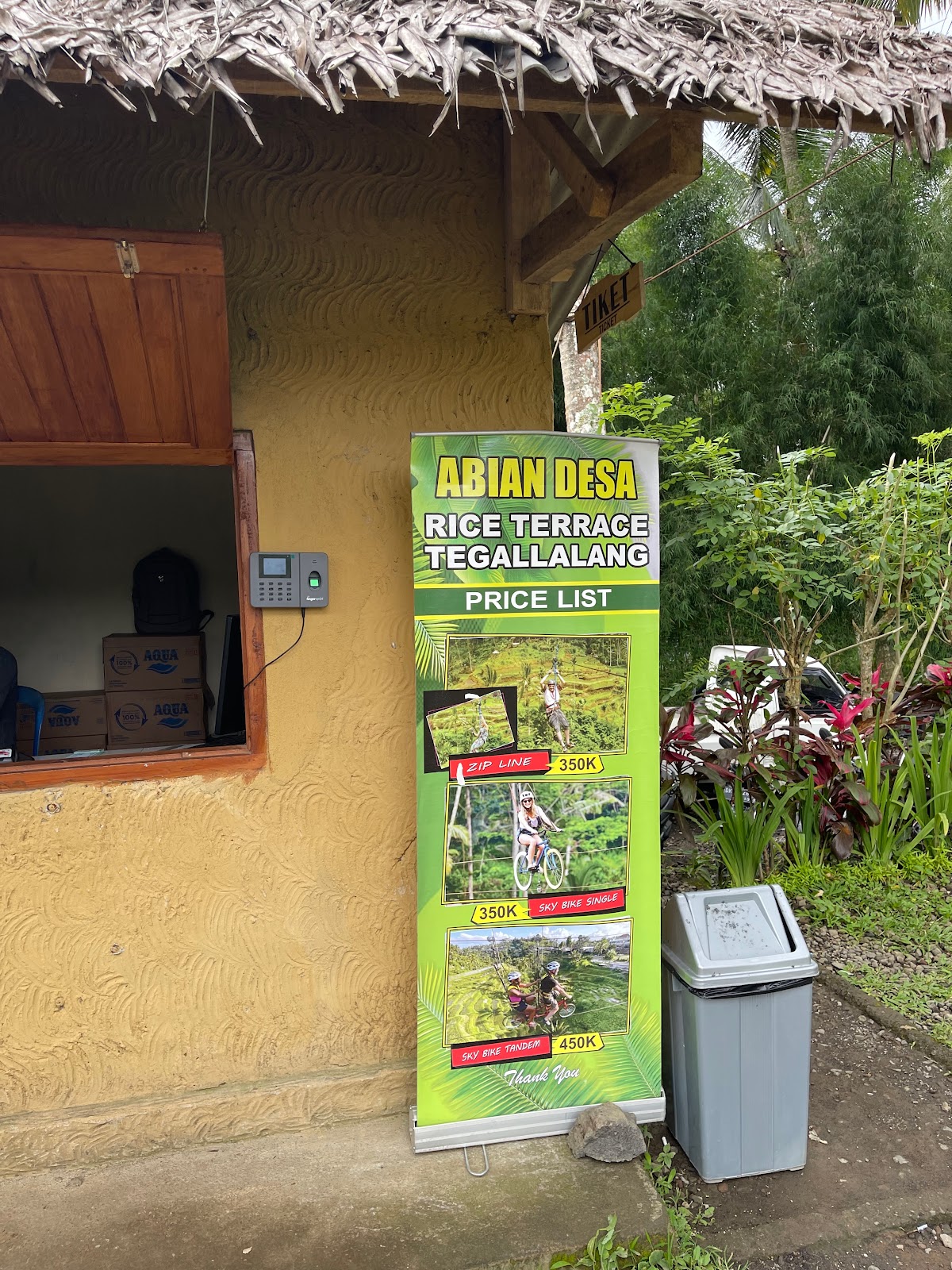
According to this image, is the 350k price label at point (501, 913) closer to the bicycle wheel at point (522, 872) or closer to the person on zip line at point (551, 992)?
the bicycle wheel at point (522, 872)

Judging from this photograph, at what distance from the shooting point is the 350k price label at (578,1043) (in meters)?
2.62

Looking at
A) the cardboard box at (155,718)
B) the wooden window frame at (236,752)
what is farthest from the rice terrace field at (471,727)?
the cardboard box at (155,718)

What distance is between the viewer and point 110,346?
7.11 ft

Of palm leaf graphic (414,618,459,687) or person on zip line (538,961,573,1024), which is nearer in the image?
palm leaf graphic (414,618,459,687)

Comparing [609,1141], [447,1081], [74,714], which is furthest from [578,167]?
→ [74,714]

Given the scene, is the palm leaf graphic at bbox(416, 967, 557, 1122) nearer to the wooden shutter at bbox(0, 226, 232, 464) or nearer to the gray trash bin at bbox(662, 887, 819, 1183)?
the gray trash bin at bbox(662, 887, 819, 1183)

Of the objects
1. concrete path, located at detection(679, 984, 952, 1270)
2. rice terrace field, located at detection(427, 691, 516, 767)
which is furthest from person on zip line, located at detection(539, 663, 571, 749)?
concrete path, located at detection(679, 984, 952, 1270)

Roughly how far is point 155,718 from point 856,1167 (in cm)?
407

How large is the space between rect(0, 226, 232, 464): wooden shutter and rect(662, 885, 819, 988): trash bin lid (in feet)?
6.56

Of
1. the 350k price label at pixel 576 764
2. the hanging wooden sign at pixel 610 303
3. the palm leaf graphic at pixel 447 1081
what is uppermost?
the hanging wooden sign at pixel 610 303

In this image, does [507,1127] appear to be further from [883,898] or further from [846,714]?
[846,714]

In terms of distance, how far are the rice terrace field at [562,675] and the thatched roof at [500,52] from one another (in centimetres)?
137

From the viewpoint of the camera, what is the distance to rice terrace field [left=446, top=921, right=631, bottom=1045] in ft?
8.40

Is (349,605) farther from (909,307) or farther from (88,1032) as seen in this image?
(909,307)
